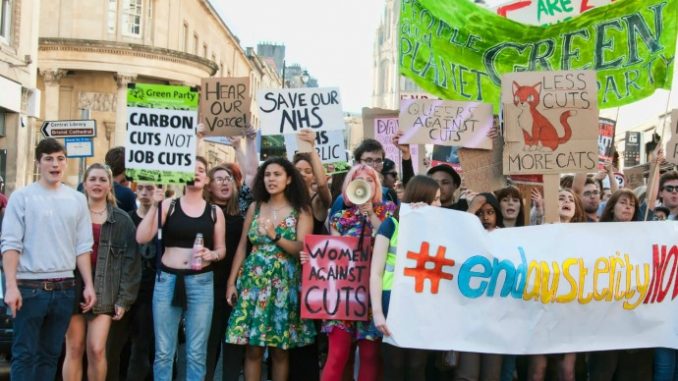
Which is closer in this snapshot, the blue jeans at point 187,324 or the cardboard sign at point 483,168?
the blue jeans at point 187,324

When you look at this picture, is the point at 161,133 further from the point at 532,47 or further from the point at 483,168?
the point at 532,47

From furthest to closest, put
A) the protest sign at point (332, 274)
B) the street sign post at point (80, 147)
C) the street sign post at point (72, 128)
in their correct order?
the street sign post at point (72, 128) → the street sign post at point (80, 147) → the protest sign at point (332, 274)

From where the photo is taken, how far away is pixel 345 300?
6.32 metres

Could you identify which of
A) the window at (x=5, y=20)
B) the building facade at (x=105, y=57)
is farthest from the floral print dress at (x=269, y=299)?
the building facade at (x=105, y=57)

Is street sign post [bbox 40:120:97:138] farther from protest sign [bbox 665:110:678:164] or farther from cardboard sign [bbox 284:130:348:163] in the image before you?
protest sign [bbox 665:110:678:164]

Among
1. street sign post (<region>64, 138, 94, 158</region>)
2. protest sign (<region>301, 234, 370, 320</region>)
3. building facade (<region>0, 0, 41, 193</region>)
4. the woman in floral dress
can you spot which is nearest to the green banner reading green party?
the woman in floral dress

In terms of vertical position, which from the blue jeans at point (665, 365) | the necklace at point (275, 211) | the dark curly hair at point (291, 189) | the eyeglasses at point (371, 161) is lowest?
the blue jeans at point (665, 365)

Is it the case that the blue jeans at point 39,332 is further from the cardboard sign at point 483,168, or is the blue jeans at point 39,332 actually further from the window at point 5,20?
the window at point 5,20

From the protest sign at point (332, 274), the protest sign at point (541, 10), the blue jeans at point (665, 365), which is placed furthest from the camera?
the protest sign at point (541, 10)

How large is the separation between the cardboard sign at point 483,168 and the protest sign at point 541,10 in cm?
189

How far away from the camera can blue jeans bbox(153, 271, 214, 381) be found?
640 cm

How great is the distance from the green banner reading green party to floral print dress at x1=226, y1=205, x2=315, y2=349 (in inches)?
90.4

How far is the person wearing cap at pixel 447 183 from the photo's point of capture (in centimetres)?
720

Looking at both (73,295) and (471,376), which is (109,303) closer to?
(73,295)
